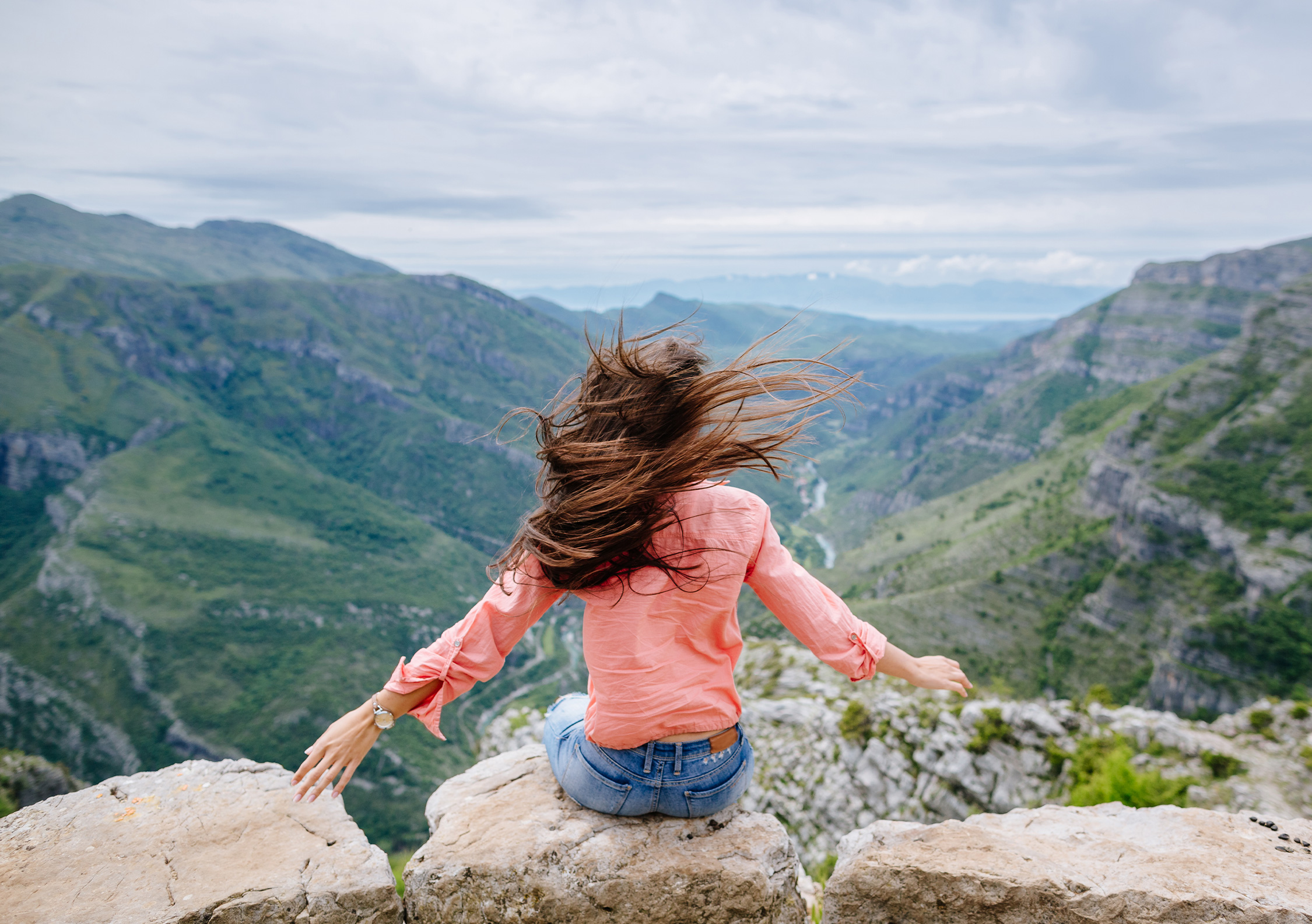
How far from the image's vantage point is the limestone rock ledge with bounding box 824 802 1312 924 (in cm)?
371

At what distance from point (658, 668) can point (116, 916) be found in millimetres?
3313

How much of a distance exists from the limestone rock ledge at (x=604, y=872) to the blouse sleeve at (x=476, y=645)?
1.09 m

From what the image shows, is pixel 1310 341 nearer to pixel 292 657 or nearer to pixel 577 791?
pixel 577 791

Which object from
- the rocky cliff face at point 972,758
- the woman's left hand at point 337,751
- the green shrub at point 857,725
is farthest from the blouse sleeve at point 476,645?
the green shrub at point 857,725

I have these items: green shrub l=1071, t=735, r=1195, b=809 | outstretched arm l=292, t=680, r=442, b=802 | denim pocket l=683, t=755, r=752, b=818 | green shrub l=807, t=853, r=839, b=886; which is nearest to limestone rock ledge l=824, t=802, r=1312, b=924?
denim pocket l=683, t=755, r=752, b=818

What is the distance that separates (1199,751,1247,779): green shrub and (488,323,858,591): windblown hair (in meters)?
11.0

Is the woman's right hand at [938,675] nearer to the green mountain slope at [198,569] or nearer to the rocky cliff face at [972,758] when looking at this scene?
the rocky cliff face at [972,758]

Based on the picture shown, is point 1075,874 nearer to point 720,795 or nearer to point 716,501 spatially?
point 720,795

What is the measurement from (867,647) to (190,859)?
176 inches

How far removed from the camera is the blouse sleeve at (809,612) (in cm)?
369

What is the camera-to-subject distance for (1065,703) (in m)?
12.3

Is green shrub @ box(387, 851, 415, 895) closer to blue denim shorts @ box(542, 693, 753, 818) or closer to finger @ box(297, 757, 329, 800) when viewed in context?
finger @ box(297, 757, 329, 800)

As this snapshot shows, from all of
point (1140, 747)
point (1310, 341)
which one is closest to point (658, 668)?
point (1140, 747)

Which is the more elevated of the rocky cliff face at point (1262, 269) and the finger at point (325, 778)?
the rocky cliff face at point (1262, 269)
